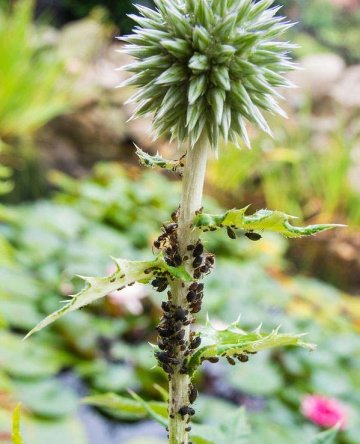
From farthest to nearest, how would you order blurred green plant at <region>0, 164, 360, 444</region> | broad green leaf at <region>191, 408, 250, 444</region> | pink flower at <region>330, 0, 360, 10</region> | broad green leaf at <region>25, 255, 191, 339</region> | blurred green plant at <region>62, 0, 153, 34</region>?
pink flower at <region>330, 0, 360, 10</region>
blurred green plant at <region>62, 0, 153, 34</region>
blurred green plant at <region>0, 164, 360, 444</region>
broad green leaf at <region>191, 408, 250, 444</region>
broad green leaf at <region>25, 255, 191, 339</region>

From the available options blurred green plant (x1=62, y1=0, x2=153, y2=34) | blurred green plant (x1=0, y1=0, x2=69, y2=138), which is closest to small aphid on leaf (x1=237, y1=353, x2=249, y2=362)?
blurred green plant (x1=62, y1=0, x2=153, y2=34)

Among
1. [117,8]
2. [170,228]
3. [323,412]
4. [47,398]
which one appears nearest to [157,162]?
[170,228]

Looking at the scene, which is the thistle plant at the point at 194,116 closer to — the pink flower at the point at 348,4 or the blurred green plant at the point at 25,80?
the blurred green plant at the point at 25,80

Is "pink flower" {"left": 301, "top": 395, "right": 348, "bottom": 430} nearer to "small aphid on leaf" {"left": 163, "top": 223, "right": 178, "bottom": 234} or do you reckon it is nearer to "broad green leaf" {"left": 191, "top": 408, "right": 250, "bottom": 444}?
"broad green leaf" {"left": 191, "top": 408, "right": 250, "bottom": 444}

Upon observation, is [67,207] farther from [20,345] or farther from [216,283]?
[20,345]

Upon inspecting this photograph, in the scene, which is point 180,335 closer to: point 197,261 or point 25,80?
point 197,261

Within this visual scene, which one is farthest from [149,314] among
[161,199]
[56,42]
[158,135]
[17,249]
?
[56,42]
